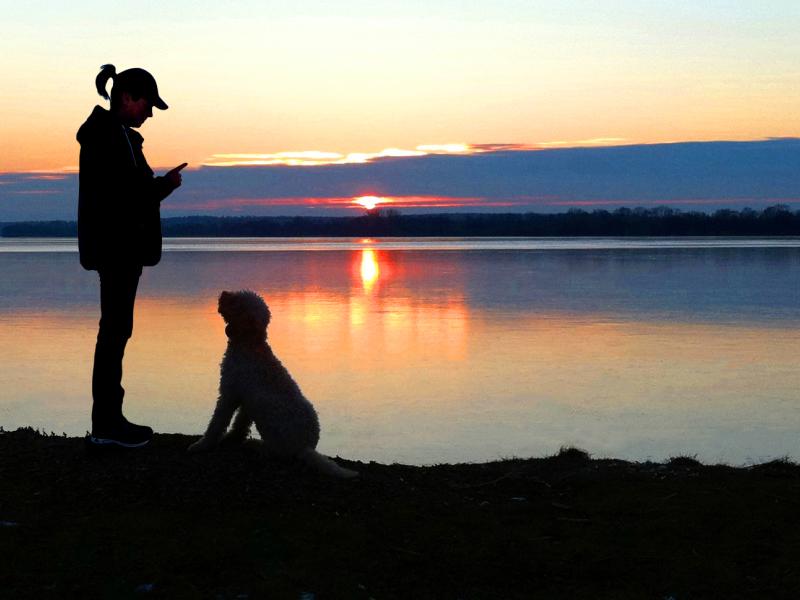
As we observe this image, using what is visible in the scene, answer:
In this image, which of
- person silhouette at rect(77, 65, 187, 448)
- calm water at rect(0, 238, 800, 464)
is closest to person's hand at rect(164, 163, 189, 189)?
person silhouette at rect(77, 65, 187, 448)

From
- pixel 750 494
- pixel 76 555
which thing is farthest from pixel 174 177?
pixel 750 494

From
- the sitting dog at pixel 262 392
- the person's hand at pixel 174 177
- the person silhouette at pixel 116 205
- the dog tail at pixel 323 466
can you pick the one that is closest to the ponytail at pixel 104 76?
the person silhouette at pixel 116 205

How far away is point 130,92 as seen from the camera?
6516 mm

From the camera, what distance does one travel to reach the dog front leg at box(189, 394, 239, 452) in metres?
6.75

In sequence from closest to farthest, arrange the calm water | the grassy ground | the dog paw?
the grassy ground → the dog paw → the calm water

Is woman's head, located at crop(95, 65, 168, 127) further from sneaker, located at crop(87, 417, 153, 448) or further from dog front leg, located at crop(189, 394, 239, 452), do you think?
sneaker, located at crop(87, 417, 153, 448)

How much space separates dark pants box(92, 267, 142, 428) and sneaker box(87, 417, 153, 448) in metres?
0.06

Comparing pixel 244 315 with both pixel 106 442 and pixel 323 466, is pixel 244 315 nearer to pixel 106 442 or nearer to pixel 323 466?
pixel 323 466

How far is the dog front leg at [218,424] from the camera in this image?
675 centimetres

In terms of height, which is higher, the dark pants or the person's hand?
the person's hand

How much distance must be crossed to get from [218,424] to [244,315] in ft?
2.93

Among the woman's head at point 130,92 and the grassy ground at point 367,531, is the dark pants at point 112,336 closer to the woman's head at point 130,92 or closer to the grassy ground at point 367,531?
the grassy ground at point 367,531

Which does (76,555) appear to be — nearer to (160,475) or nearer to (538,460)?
(160,475)

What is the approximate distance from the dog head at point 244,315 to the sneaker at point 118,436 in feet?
3.68
